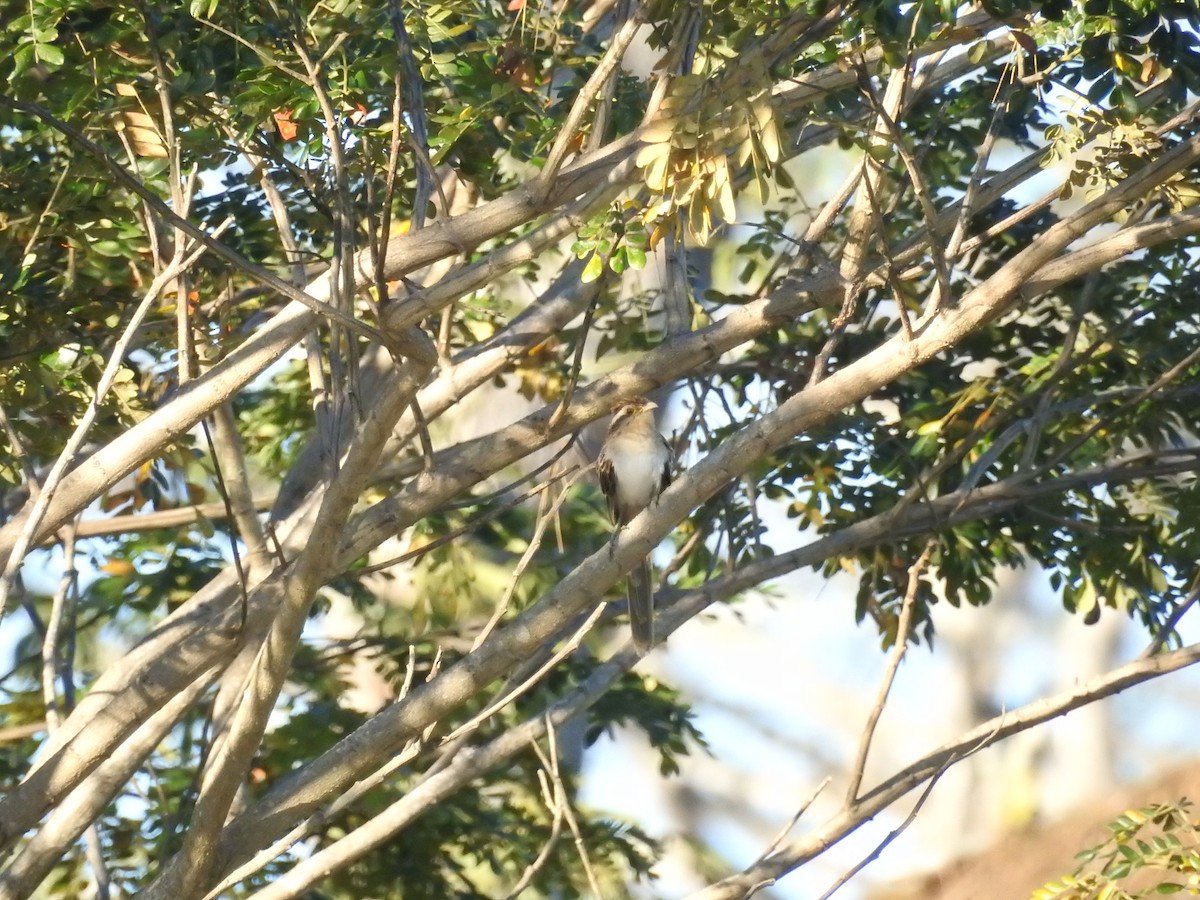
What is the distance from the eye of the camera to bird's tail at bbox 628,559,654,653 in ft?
17.1

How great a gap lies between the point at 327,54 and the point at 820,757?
20031 mm

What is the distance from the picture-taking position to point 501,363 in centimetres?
476

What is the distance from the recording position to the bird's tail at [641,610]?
17.1 feet

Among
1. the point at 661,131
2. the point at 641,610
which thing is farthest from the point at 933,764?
the point at 661,131

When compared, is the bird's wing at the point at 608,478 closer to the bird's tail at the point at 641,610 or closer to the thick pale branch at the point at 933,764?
the bird's tail at the point at 641,610

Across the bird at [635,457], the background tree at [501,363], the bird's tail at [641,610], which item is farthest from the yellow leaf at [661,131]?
the bird at [635,457]

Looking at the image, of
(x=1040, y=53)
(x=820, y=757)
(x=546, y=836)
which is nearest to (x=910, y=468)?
(x=1040, y=53)

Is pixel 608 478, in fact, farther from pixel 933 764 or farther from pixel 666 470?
pixel 933 764

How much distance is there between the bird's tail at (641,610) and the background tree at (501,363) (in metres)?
0.25

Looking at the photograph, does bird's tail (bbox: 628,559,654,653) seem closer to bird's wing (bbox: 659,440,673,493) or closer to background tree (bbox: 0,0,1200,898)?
background tree (bbox: 0,0,1200,898)

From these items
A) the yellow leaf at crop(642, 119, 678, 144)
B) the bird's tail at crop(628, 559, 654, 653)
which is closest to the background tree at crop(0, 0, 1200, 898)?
the yellow leaf at crop(642, 119, 678, 144)

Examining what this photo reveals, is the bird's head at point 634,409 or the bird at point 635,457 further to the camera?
the bird at point 635,457

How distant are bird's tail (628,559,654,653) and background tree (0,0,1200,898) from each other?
250 mm

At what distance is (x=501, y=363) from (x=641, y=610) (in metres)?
1.11
